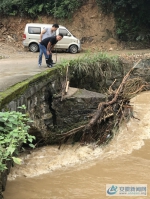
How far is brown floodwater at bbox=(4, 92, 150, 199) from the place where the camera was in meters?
5.58

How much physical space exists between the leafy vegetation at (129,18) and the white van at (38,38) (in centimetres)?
333

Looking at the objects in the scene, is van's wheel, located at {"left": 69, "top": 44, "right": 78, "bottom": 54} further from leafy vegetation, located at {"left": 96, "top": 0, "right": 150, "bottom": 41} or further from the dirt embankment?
leafy vegetation, located at {"left": 96, "top": 0, "right": 150, "bottom": 41}

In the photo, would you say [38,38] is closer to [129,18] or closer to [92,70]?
[129,18]

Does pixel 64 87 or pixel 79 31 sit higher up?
pixel 79 31

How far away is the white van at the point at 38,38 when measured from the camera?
16.4m

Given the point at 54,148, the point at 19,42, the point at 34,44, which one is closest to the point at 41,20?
the point at 19,42

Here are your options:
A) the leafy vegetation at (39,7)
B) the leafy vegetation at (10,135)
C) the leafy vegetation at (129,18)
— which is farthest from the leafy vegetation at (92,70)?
the leafy vegetation at (39,7)

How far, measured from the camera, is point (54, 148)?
307 inches

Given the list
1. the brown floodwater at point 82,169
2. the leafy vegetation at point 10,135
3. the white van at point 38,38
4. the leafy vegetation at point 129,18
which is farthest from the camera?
the leafy vegetation at point 129,18

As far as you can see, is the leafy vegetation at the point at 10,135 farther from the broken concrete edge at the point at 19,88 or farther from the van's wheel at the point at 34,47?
the van's wheel at the point at 34,47

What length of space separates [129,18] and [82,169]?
1407 cm

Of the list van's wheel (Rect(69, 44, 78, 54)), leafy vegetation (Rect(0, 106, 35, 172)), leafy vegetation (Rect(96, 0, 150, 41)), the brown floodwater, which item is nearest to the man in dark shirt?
the brown floodwater

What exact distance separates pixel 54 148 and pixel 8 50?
1084cm

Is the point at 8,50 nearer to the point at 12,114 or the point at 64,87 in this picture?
the point at 64,87
